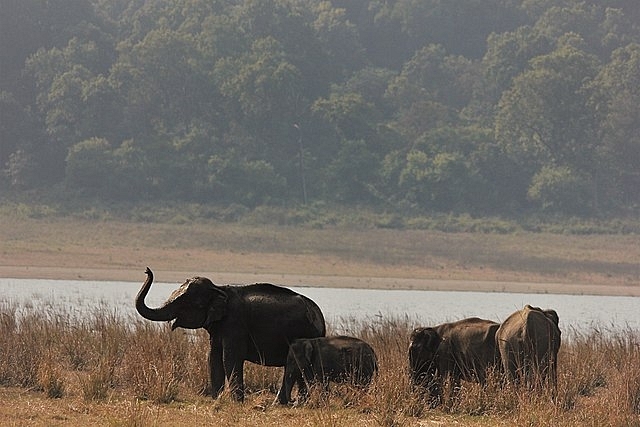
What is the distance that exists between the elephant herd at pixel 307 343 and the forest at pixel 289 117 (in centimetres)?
5219

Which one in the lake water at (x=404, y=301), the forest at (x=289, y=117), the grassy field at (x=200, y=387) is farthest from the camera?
the forest at (x=289, y=117)

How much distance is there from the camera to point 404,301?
134 ft

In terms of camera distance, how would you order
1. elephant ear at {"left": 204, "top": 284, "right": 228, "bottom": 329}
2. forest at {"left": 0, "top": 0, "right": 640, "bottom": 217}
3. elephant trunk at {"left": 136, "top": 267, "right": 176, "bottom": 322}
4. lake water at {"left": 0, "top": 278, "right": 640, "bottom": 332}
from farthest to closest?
forest at {"left": 0, "top": 0, "right": 640, "bottom": 217} → lake water at {"left": 0, "top": 278, "right": 640, "bottom": 332} → elephant ear at {"left": 204, "top": 284, "right": 228, "bottom": 329} → elephant trunk at {"left": 136, "top": 267, "right": 176, "bottom": 322}

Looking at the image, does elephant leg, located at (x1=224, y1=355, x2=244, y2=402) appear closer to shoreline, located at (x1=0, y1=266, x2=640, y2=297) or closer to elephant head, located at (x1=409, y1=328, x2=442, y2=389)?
elephant head, located at (x1=409, y1=328, x2=442, y2=389)

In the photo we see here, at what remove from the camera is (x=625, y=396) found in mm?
12359

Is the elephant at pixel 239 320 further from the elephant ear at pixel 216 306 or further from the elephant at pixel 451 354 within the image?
the elephant at pixel 451 354

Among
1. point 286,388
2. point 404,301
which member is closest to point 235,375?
point 286,388

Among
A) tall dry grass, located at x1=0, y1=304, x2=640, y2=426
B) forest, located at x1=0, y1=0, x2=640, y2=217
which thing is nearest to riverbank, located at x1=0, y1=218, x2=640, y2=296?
forest, located at x1=0, y1=0, x2=640, y2=217

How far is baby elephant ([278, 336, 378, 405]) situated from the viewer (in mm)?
12781

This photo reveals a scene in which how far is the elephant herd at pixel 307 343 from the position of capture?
12719mm

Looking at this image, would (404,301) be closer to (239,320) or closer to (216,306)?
(239,320)

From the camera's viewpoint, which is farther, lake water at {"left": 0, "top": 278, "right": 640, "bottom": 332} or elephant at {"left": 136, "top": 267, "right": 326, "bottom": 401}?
lake water at {"left": 0, "top": 278, "right": 640, "bottom": 332}

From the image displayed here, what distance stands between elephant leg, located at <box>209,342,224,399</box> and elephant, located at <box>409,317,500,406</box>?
6.51ft

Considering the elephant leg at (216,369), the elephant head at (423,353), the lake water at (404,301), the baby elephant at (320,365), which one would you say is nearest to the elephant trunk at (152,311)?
the elephant leg at (216,369)
